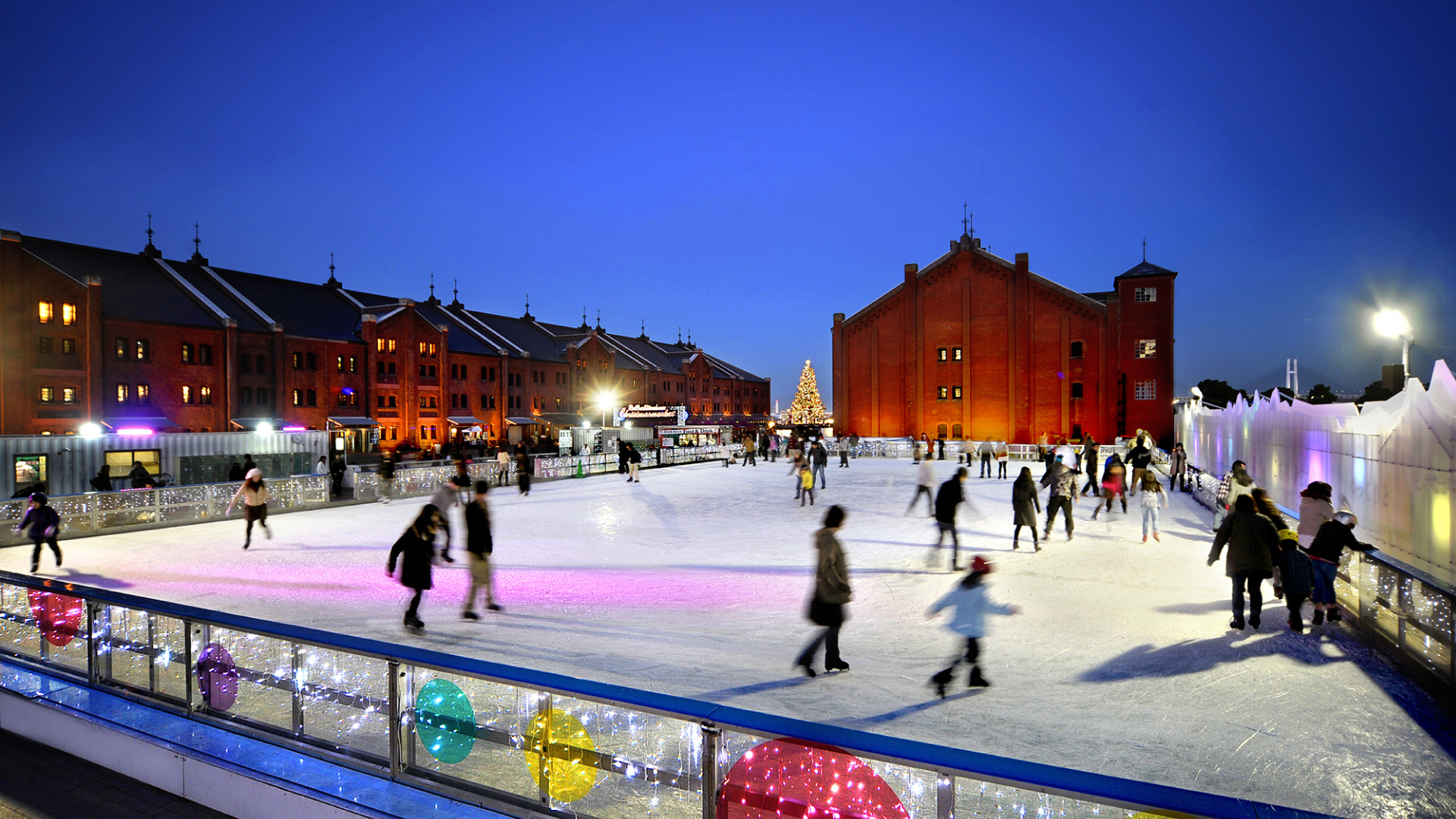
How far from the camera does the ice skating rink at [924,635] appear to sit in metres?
4.97

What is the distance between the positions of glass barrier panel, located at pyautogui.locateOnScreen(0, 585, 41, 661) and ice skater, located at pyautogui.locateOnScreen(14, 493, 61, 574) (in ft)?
24.1

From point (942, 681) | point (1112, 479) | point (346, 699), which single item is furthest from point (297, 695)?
point (1112, 479)

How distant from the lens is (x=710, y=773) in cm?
276

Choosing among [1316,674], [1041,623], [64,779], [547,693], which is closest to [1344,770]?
[1316,674]

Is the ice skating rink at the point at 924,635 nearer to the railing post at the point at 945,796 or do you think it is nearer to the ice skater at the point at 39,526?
the ice skater at the point at 39,526

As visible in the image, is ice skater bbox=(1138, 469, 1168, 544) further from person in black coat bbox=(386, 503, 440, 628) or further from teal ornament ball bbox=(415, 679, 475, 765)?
teal ornament ball bbox=(415, 679, 475, 765)

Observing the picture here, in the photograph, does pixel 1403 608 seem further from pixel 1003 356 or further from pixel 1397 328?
pixel 1003 356

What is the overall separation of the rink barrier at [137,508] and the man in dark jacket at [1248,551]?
62.4 ft

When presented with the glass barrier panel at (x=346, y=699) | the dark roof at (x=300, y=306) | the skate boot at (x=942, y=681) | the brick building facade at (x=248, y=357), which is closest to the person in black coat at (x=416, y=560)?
the glass barrier panel at (x=346, y=699)

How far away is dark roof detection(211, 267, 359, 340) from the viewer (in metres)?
41.0

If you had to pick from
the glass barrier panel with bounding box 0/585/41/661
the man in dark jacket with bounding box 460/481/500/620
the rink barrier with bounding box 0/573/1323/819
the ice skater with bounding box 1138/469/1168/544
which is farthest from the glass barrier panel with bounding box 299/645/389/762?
the ice skater with bounding box 1138/469/1168/544

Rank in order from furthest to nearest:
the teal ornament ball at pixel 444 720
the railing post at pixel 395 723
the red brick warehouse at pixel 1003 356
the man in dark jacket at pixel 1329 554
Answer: the red brick warehouse at pixel 1003 356 < the man in dark jacket at pixel 1329 554 < the railing post at pixel 395 723 < the teal ornament ball at pixel 444 720

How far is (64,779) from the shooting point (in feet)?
13.5

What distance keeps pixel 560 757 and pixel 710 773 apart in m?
0.80
